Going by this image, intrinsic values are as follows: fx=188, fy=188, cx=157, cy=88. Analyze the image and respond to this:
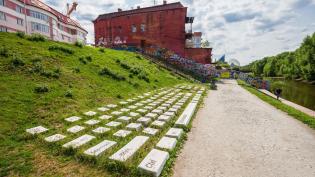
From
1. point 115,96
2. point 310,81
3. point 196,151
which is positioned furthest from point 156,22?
point 310,81

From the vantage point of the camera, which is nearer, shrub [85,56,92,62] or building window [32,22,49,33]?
shrub [85,56,92,62]

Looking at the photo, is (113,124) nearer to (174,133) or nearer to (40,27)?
(174,133)

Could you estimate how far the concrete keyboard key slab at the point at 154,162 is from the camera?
355 centimetres

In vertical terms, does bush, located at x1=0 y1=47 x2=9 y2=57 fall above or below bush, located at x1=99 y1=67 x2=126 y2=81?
above

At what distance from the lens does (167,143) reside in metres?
4.81

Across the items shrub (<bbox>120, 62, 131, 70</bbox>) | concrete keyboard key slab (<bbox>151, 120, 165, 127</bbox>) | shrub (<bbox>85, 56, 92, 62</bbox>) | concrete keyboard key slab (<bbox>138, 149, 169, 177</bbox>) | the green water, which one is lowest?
the green water

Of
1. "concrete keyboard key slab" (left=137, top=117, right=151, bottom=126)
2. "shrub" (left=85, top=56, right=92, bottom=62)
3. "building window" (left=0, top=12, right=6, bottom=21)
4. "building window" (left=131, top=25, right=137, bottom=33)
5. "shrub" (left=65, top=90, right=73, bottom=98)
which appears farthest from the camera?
"building window" (left=131, top=25, right=137, bottom=33)

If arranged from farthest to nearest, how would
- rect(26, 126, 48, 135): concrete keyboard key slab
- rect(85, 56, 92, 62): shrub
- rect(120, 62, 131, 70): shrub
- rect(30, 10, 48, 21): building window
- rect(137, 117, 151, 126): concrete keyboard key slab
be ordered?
rect(30, 10, 48, 21): building window < rect(120, 62, 131, 70): shrub < rect(85, 56, 92, 62): shrub < rect(137, 117, 151, 126): concrete keyboard key slab < rect(26, 126, 48, 135): concrete keyboard key slab

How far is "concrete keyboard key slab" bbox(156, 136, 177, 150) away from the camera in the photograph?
4.63 m

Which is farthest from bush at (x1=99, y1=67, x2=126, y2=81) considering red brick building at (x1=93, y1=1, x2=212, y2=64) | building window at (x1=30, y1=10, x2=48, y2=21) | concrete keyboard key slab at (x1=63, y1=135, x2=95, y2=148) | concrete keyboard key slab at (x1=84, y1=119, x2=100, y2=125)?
building window at (x1=30, y1=10, x2=48, y2=21)

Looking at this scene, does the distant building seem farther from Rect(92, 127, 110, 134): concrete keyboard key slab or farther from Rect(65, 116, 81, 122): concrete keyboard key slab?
Rect(92, 127, 110, 134): concrete keyboard key slab

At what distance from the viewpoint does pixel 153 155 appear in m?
4.12

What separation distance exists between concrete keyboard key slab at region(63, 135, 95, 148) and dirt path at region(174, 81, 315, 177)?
229 centimetres

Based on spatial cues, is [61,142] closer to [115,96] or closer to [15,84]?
[15,84]
